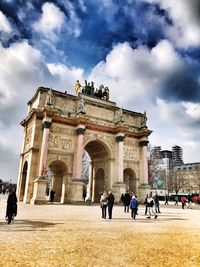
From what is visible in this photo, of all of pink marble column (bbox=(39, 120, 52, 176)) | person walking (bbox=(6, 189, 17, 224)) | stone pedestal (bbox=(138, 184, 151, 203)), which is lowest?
person walking (bbox=(6, 189, 17, 224))

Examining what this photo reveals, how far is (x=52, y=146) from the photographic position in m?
27.1

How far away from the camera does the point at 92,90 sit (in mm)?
33469

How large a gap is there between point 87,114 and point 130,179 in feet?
35.9

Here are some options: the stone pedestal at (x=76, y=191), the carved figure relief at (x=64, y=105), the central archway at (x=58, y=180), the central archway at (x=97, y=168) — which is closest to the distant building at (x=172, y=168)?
the central archway at (x=97, y=168)

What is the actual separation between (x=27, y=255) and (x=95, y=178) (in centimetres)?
2869

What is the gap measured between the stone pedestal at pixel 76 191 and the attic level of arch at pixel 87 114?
22.6 ft

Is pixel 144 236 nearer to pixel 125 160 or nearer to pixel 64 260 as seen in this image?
pixel 64 260

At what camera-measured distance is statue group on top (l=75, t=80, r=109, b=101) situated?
107 ft

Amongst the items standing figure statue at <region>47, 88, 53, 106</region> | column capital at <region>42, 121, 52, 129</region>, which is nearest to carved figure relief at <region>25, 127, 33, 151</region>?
column capital at <region>42, 121, 52, 129</region>

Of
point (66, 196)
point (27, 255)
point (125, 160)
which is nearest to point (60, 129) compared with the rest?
point (66, 196)

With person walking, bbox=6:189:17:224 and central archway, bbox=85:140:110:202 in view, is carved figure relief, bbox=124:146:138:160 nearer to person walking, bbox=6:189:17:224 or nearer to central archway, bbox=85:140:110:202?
central archway, bbox=85:140:110:202

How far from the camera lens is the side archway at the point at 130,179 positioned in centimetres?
3238

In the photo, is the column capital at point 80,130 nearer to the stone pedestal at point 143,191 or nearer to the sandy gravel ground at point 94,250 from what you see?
the stone pedestal at point 143,191

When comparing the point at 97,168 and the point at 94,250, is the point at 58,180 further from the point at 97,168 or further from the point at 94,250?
the point at 94,250
